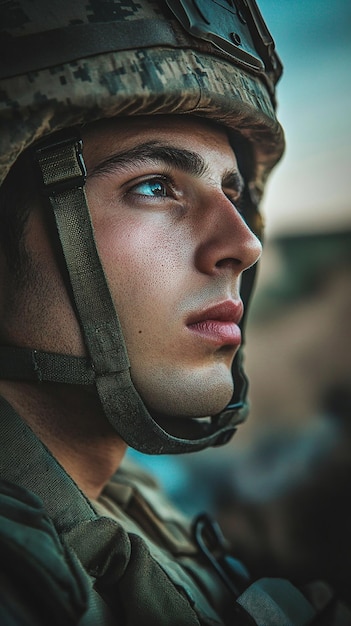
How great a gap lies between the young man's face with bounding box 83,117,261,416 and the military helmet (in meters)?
0.05

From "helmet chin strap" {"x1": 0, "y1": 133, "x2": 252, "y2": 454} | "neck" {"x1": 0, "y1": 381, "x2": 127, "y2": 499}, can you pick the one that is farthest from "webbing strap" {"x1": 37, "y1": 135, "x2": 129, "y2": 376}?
"neck" {"x1": 0, "y1": 381, "x2": 127, "y2": 499}

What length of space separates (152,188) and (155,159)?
0.07 m

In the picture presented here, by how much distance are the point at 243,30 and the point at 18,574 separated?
1.42 meters

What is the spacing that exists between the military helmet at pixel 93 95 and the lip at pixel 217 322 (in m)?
0.19

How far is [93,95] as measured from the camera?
1.19m

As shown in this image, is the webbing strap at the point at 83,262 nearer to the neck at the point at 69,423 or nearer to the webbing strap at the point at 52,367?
the webbing strap at the point at 52,367

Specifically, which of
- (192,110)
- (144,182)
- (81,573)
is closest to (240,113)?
(192,110)

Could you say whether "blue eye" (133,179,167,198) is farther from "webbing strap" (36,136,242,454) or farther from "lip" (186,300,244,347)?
"lip" (186,300,244,347)

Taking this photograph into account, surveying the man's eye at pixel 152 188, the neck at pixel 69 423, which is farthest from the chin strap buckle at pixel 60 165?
the neck at pixel 69 423

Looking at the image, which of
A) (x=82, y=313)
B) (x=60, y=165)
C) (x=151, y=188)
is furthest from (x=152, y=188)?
(x=82, y=313)

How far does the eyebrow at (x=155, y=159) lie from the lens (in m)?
1.34

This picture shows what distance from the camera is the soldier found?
1.17 meters

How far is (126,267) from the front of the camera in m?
1.30

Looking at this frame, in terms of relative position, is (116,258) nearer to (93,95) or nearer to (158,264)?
(158,264)
